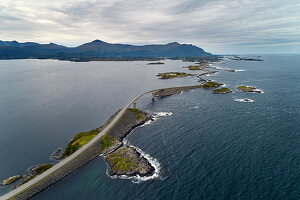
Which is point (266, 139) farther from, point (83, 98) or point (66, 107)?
point (83, 98)

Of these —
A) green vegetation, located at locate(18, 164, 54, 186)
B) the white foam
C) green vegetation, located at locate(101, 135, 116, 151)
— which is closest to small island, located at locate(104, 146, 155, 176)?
green vegetation, located at locate(101, 135, 116, 151)

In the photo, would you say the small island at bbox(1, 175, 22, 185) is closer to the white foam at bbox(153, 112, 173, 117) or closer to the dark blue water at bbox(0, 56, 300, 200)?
the dark blue water at bbox(0, 56, 300, 200)

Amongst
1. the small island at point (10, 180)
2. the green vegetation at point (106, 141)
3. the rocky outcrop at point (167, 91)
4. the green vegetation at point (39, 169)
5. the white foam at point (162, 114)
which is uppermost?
the rocky outcrop at point (167, 91)

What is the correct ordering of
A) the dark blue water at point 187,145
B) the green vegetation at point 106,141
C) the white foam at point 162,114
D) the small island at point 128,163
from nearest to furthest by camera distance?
the dark blue water at point 187,145, the small island at point 128,163, the green vegetation at point 106,141, the white foam at point 162,114

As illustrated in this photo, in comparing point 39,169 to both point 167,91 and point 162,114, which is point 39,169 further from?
point 167,91

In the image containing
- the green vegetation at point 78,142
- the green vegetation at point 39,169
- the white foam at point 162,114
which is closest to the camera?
the green vegetation at point 39,169

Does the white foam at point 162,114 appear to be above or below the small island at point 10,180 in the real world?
above

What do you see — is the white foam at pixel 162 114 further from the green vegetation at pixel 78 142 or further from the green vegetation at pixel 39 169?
the green vegetation at pixel 39 169

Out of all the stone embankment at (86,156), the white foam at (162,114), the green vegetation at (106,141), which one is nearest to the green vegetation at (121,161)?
the green vegetation at (106,141)

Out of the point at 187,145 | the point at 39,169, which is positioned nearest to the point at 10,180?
the point at 39,169
